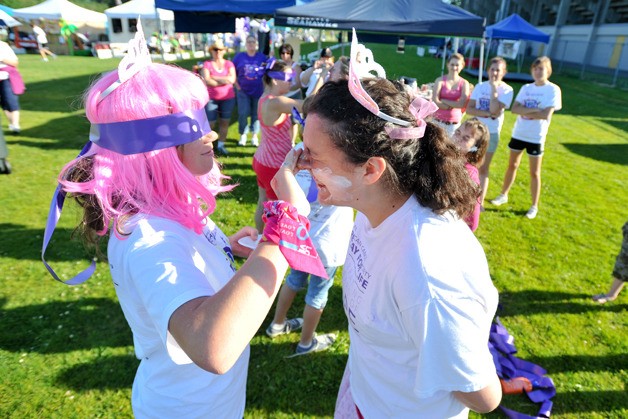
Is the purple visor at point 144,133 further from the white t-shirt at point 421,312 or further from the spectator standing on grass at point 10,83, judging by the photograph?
the spectator standing on grass at point 10,83

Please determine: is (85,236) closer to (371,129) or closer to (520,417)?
(371,129)

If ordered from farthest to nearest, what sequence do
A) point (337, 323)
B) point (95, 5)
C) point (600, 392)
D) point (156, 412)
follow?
point (95, 5)
point (337, 323)
point (600, 392)
point (156, 412)

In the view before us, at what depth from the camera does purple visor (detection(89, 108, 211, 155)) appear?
4.11ft

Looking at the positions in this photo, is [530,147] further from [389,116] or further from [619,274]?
[389,116]

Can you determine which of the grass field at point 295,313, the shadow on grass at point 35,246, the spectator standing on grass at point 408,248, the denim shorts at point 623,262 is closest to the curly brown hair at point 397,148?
the spectator standing on grass at point 408,248

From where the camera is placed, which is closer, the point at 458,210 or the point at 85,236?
the point at 458,210

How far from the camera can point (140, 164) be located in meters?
1.31

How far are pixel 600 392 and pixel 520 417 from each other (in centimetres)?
83

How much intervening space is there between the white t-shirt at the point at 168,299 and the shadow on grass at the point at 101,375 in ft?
4.99

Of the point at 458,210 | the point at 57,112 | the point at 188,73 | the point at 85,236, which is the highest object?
the point at 188,73

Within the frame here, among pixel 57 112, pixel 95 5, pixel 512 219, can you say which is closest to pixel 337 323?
pixel 512 219

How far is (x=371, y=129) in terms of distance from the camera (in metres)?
1.25

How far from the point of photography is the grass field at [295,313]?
2.86 metres

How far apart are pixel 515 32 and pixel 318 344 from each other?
21.2 meters
